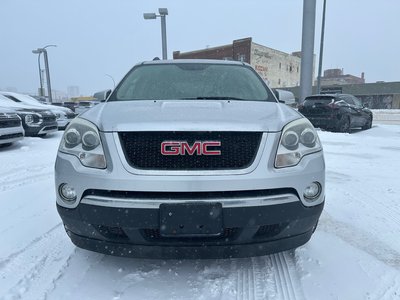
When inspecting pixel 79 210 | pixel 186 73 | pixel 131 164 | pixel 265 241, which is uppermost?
pixel 186 73

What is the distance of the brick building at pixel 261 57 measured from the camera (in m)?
40.9

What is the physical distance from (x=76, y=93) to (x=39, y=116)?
124m

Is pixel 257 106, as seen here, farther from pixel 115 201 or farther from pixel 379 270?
pixel 379 270

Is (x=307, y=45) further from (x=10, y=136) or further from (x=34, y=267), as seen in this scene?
(x=34, y=267)

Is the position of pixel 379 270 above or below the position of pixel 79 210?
below

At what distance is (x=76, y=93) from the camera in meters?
125

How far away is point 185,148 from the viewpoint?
2.05 metres

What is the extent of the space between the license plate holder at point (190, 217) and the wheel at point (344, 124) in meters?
10.5

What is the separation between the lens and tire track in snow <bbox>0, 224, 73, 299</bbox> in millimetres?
2168

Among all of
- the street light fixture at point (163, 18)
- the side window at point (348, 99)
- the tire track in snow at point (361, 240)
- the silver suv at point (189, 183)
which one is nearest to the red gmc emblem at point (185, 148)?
the silver suv at point (189, 183)

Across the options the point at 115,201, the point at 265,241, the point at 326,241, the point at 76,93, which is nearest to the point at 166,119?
the point at 115,201

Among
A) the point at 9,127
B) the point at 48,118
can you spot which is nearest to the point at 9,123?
the point at 9,127

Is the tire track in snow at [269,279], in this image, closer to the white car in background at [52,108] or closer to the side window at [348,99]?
the white car in background at [52,108]

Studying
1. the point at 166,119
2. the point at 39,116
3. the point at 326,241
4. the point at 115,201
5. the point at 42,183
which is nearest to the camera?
the point at 115,201
